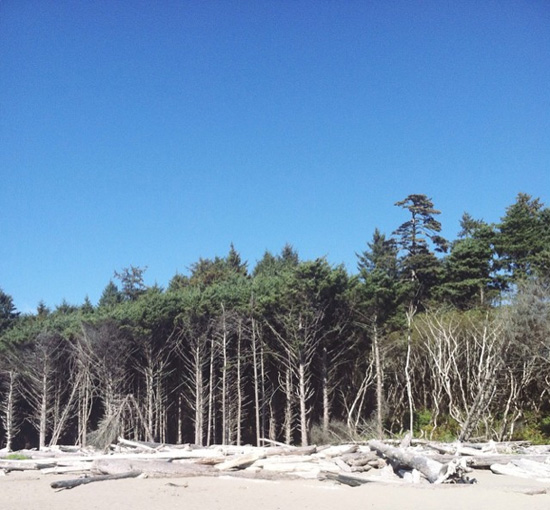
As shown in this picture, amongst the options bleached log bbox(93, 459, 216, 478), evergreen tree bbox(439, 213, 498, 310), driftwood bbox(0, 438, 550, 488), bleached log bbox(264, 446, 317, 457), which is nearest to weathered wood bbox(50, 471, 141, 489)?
driftwood bbox(0, 438, 550, 488)

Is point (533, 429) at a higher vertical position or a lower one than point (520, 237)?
lower

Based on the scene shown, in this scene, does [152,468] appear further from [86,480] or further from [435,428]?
[435,428]

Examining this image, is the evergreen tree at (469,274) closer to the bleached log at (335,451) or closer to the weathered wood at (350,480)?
the bleached log at (335,451)

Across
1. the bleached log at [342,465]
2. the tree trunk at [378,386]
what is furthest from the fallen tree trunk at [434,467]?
the tree trunk at [378,386]

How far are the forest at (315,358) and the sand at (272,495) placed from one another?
1021cm

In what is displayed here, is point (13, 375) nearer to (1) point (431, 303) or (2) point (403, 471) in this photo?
(1) point (431, 303)

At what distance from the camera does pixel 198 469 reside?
1602cm

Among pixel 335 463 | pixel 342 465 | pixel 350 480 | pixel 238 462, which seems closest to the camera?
pixel 350 480

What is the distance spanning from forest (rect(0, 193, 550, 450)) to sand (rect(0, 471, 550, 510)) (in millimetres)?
10213

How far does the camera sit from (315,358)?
1214 inches

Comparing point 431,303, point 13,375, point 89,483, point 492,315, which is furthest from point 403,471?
point 13,375

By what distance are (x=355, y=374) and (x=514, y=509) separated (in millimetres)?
21071

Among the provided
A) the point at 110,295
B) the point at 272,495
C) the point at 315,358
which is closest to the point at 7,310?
the point at 110,295

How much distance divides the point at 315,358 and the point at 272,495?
19083mm
